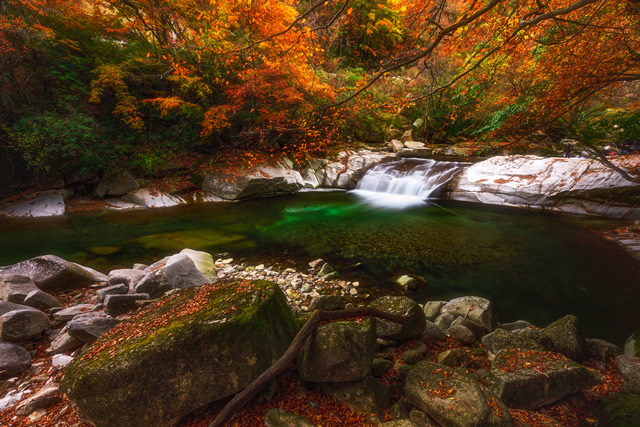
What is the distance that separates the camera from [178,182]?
38.4ft

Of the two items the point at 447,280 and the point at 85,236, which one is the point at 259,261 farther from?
the point at 85,236

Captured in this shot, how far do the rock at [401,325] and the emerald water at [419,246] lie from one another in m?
2.05

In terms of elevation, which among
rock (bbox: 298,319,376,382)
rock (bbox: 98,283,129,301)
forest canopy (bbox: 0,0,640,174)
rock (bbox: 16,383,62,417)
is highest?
forest canopy (bbox: 0,0,640,174)

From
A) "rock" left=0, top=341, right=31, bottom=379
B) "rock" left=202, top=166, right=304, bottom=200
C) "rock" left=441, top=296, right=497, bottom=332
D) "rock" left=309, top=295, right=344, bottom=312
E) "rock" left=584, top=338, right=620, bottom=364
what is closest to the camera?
"rock" left=0, top=341, right=31, bottom=379

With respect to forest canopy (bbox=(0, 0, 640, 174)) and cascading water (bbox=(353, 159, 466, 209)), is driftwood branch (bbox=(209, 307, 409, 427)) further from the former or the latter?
cascading water (bbox=(353, 159, 466, 209))

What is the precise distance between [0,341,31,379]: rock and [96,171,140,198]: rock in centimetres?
960

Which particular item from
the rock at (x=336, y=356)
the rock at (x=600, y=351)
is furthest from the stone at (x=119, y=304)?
the rock at (x=600, y=351)

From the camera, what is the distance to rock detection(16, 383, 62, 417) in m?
2.01

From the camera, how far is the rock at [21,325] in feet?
8.91

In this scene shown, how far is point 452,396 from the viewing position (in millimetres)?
1927

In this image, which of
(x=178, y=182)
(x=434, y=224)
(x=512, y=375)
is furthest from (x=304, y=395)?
(x=178, y=182)

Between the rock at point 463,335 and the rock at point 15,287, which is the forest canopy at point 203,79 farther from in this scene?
the rock at point 463,335

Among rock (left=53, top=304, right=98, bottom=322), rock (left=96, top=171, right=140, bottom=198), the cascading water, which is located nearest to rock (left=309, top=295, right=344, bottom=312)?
rock (left=53, top=304, right=98, bottom=322)

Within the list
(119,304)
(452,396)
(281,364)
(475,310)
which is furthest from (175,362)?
(475,310)
